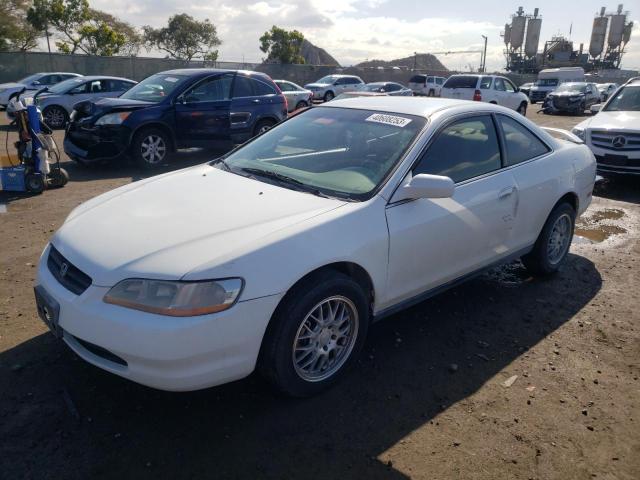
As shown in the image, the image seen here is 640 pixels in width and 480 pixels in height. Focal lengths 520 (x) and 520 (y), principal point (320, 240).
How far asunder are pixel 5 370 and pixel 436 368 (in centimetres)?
264

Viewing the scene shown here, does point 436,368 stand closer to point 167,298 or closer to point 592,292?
point 167,298

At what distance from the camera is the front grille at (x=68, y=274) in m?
2.63

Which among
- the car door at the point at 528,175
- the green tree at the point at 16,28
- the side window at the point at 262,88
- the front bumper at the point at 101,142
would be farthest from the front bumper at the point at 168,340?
the green tree at the point at 16,28

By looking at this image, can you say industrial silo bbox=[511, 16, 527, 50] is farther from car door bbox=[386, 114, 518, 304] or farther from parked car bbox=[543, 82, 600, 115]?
car door bbox=[386, 114, 518, 304]

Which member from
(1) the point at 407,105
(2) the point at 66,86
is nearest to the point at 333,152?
(1) the point at 407,105

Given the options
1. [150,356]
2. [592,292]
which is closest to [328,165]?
[150,356]

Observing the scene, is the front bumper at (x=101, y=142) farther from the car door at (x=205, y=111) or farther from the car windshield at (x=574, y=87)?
the car windshield at (x=574, y=87)

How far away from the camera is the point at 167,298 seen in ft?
7.97

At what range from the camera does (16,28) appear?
34.9 meters

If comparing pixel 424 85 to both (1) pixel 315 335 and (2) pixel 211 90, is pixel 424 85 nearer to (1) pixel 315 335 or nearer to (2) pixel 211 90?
(2) pixel 211 90

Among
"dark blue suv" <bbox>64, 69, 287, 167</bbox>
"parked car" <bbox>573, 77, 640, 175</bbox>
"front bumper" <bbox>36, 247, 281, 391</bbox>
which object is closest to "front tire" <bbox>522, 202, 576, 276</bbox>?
"front bumper" <bbox>36, 247, 281, 391</bbox>

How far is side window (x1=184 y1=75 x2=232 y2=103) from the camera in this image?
9484mm

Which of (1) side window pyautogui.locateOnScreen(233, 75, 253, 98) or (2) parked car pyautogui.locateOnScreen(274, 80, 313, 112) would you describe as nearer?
(1) side window pyautogui.locateOnScreen(233, 75, 253, 98)

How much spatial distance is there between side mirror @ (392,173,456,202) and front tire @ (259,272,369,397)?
653mm
